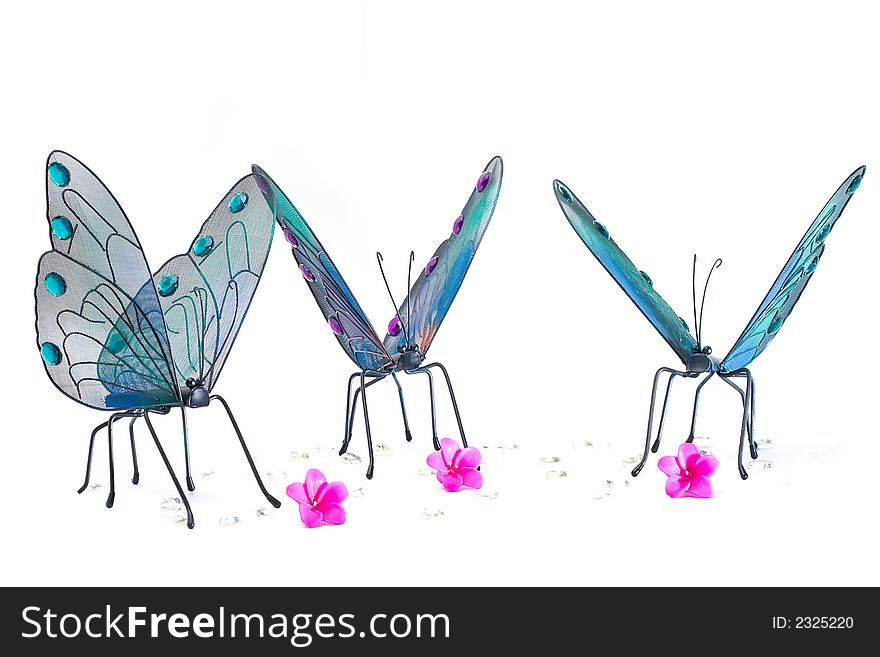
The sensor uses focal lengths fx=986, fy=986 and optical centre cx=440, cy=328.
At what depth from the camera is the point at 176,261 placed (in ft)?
7.46

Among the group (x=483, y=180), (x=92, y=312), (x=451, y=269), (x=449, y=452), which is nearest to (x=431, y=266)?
(x=451, y=269)

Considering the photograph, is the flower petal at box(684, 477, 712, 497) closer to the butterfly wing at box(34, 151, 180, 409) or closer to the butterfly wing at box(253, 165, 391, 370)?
the butterfly wing at box(253, 165, 391, 370)

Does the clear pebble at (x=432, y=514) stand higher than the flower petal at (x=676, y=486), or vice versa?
the flower petal at (x=676, y=486)

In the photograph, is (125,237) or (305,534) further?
(125,237)

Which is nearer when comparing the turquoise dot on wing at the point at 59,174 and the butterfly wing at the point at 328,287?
the turquoise dot on wing at the point at 59,174

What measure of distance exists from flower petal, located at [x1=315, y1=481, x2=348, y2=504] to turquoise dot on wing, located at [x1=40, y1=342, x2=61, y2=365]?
0.63m

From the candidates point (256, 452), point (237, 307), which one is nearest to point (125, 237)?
point (237, 307)

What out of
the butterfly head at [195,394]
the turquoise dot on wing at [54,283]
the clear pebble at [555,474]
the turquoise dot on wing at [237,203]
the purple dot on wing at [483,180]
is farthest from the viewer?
the purple dot on wing at [483,180]

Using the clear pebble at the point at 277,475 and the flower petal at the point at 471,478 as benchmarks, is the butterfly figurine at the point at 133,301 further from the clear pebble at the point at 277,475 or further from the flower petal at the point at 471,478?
the flower petal at the point at 471,478

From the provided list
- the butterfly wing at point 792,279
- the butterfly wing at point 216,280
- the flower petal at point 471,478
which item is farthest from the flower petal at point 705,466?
the butterfly wing at point 216,280

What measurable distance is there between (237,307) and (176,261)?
0.17 metres

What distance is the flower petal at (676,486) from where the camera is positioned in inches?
88.3

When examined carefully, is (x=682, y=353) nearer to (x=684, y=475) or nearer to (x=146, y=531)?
(x=684, y=475)

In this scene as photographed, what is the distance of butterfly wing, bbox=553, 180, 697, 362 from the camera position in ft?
7.47
